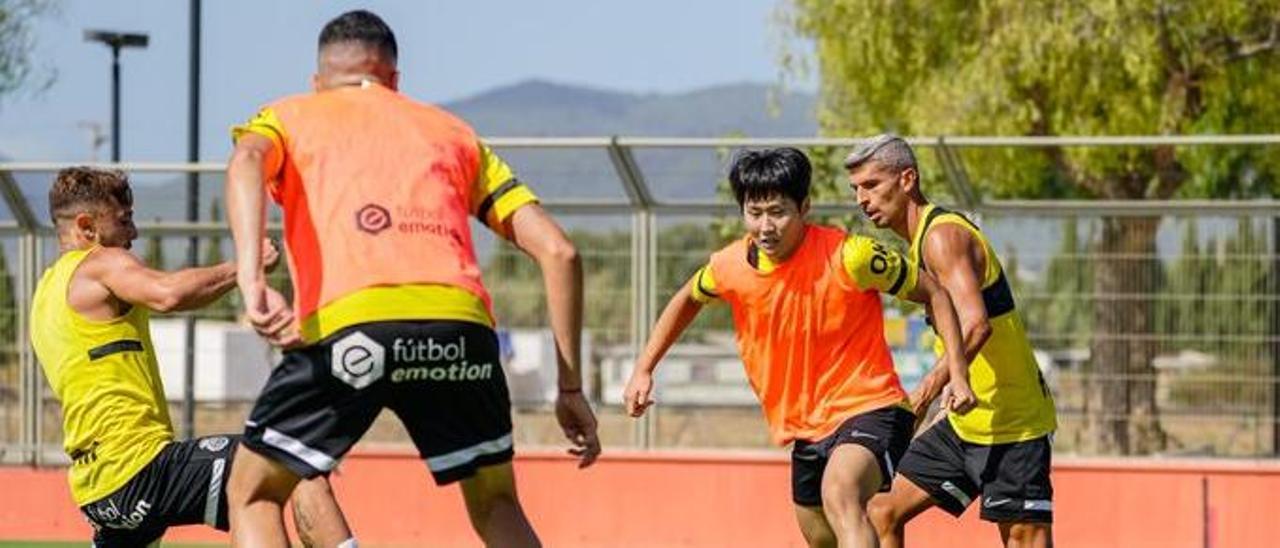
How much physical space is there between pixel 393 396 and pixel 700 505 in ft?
28.4

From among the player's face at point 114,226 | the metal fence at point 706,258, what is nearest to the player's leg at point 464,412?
the player's face at point 114,226

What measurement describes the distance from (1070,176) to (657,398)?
10.4 meters

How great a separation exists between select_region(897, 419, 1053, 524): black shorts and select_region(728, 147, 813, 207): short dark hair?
1225 millimetres

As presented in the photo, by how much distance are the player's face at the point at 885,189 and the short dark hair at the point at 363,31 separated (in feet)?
10.4

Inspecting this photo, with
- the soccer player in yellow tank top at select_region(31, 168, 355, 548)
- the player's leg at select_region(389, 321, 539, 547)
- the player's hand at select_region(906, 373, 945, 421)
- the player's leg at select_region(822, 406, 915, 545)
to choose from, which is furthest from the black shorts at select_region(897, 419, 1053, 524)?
the player's leg at select_region(389, 321, 539, 547)

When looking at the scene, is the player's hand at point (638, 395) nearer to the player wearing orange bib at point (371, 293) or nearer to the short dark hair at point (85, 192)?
the short dark hair at point (85, 192)

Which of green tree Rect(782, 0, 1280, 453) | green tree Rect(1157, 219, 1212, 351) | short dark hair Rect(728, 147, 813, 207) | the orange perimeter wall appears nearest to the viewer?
short dark hair Rect(728, 147, 813, 207)

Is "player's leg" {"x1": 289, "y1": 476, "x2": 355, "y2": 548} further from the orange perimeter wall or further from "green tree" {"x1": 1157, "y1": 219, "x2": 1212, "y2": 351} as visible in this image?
"green tree" {"x1": 1157, "y1": 219, "x2": 1212, "y2": 351}

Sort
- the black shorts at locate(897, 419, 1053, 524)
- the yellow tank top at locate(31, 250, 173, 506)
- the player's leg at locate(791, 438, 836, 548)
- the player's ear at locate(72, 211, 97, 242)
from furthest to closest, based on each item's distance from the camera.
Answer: the black shorts at locate(897, 419, 1053, 524) → the player's leg at locate(791, 438, 836, 548) → the player's ear at locate(72, 211, 97, 242) → the yellow tank top at locate(31, 250, 173, 506)

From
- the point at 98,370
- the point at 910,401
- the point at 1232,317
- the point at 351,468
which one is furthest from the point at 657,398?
the point at 98,370

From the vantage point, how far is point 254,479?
6.85m

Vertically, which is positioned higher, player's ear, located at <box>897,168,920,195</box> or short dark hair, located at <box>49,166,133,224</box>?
player's ear, located at <box>897,168,920,195</box>

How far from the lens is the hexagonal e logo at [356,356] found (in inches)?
261

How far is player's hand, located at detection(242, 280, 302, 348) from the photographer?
6.51 m
